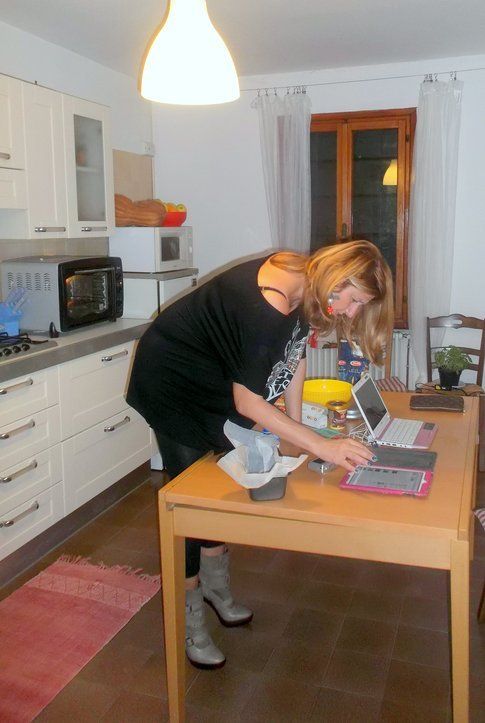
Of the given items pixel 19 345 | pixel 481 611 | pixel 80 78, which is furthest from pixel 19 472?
pixel 80 78

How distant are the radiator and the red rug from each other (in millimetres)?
2087

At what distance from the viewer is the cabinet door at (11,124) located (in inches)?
107

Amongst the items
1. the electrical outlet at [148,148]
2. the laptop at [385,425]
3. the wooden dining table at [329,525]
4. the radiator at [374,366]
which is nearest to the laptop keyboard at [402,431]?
the laptop at [385,425]

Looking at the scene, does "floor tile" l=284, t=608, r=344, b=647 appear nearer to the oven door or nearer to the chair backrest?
the oven door

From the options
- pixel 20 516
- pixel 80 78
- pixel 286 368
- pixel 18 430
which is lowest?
pixel 20 516

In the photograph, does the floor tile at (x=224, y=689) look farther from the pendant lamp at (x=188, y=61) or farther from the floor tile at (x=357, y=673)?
the pendant lamp at (x=188, y=61)

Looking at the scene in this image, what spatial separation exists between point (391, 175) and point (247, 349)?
2.94m

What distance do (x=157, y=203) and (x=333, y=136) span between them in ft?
3.98

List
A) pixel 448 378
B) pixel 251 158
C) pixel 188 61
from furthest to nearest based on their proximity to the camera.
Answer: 1. pixel 251 158
2. pixel 448 378
3. pixel 188 61

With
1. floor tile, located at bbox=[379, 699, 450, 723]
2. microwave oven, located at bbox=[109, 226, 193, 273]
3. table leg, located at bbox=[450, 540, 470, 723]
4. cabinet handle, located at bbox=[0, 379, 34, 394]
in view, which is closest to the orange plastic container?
microwave oven, located at bbox=[109, 226, 193, 273]

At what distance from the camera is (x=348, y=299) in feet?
5.50

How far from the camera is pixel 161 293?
3605mm

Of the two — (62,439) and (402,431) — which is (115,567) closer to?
(62,439)

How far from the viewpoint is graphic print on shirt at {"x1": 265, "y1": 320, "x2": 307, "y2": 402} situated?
178cm
